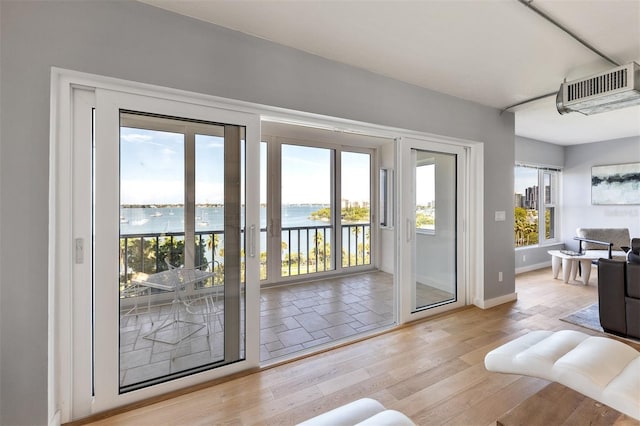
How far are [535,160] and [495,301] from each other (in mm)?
3540

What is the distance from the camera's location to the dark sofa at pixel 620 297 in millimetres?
2605

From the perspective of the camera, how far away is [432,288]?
3.38 metres

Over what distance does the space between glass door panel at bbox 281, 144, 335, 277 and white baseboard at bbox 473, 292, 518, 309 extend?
2467 millimetres

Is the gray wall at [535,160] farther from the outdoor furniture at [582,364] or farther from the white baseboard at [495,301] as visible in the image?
the outdoor furniture at [582,364]

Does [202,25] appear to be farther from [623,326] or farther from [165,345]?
[623,326]

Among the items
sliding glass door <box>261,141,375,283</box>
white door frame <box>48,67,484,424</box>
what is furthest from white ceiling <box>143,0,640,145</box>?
sliding glass door <box>261,141,375,283</box>

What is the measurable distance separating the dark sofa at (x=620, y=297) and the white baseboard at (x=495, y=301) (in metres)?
0.94

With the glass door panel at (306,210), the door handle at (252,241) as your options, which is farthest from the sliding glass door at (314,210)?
the door handle at (252,241)

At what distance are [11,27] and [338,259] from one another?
15.1 ft

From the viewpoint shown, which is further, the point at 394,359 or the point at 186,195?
the point at 394,359

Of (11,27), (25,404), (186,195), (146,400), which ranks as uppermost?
(11,27)

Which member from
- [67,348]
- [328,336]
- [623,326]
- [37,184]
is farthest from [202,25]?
[623,326]

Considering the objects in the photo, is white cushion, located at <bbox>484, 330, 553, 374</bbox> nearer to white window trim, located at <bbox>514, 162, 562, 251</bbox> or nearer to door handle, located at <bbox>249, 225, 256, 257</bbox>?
door handle, located at <bbox>249, 225, 256, 257</bbox>

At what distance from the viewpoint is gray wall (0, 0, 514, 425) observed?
145 cm
